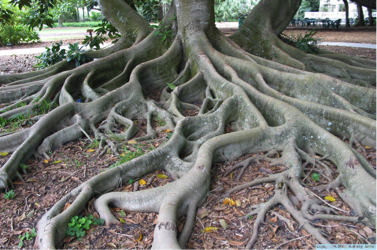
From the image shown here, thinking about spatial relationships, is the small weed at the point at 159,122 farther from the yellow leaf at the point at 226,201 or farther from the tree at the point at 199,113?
the yellow leaf at the point at 226,201

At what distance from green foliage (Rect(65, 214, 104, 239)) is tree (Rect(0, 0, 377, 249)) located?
0.19 feet

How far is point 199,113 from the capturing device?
442 cm

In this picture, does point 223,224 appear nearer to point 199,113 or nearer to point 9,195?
point 199,113

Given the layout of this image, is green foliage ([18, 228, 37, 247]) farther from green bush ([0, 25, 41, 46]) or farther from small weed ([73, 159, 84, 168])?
green bush ([0, 25, 41, 46])

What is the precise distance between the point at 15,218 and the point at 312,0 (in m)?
42.9

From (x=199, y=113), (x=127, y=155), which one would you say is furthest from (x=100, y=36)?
(x=127, y=155)

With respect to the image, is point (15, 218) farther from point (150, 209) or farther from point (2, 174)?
point (150, 209)

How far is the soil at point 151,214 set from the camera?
2.41 meters

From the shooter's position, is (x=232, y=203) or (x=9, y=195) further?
(x=9, y=195)

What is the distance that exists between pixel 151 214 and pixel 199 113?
6.59 feet

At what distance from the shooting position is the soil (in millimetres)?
2412

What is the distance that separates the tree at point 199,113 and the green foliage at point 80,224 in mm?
58

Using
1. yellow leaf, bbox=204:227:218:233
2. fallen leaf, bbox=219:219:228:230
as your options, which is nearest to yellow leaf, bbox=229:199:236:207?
fallen leaf, bbox=219:219:228:230

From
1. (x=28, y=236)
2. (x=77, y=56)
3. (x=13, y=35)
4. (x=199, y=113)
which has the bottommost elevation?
(x=28, y=236)
